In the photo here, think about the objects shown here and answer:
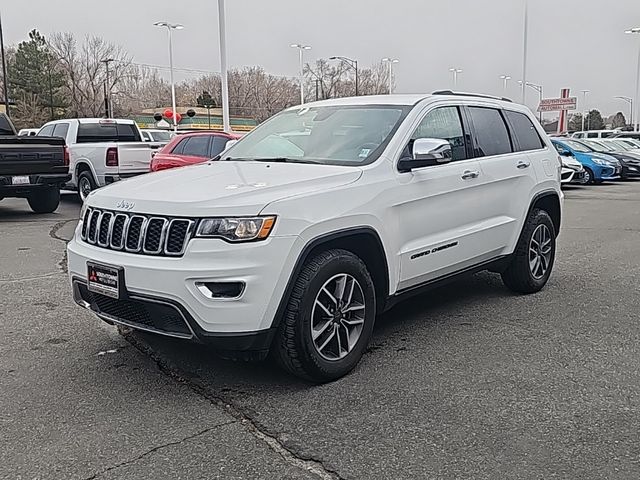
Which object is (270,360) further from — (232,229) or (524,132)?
(524,132)

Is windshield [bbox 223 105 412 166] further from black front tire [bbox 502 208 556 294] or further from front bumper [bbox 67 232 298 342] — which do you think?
black front tire [bbox 502 208 556 294]

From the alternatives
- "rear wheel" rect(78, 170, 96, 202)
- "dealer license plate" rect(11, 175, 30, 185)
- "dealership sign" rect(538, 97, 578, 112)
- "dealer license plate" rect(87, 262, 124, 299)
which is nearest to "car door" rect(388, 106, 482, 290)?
"dealer license plate" rect(87, 262, 124, 299)

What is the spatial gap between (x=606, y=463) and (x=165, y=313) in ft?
7.77

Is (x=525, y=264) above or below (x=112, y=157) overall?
below

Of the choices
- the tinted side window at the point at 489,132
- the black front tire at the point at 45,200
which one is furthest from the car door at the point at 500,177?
the black front tire at the point at 45,200

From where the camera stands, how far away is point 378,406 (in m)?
3.85

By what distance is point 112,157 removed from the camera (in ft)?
42.9

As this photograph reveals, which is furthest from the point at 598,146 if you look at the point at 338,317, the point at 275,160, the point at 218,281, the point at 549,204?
the point at 218,281

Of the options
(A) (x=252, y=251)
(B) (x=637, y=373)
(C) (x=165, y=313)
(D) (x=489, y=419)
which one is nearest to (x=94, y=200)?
(C) (x=165, y=313)

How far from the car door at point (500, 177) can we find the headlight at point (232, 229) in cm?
235

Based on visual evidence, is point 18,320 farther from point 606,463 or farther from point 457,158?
point 606,463

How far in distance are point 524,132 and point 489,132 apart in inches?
28.3

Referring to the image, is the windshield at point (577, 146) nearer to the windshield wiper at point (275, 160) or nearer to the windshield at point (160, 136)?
the windshield at point (160, 136)

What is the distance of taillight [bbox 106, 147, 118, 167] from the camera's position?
13047 millimetres
